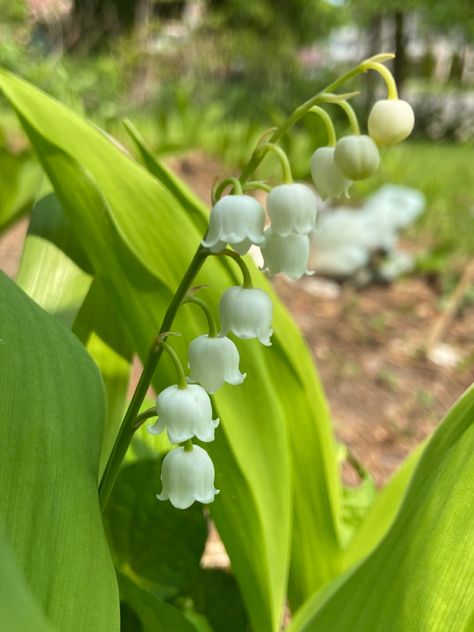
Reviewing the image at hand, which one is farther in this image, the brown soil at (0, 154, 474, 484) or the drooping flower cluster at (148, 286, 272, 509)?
the brown soil at (0, 154, 474, 484)

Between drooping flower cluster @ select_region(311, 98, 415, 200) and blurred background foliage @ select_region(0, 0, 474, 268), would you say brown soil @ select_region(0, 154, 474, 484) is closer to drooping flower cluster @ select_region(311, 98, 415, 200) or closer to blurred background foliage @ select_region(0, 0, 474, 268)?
drooping flower cluster @ select_region(311, 98, 415, 200)

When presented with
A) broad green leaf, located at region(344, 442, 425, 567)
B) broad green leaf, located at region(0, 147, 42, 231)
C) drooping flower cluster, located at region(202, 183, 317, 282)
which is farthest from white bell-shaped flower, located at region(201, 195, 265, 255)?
broad green leaf, located at region(0, 147, 42, 231)

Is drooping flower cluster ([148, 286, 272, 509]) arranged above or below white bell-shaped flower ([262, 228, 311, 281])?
below

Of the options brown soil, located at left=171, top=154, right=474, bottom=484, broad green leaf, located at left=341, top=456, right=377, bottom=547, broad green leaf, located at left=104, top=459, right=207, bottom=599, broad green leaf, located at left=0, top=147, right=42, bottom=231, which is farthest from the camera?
brown soil, located at left=171, top=154, right=474, bottom=484

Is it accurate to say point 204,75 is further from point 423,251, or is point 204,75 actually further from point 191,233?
point 191,233

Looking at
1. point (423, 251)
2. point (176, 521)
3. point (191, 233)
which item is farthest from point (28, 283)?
point (423, 251)

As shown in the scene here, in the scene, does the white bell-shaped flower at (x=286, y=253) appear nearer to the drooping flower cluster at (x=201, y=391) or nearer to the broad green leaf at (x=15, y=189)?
the drooping flower cluster at (x=201, y=391)

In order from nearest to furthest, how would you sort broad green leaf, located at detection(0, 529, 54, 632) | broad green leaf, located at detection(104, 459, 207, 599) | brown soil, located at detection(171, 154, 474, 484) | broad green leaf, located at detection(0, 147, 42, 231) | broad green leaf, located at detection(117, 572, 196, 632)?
broad green leaf, located at detection(0, 529, 54, 632) < broad green leaf, located at detection(117, 572, 196, 632) < broad green leaf, located at detection(104, 459, 207, 599) < broad green leaf, located at detection(0, 147, 42, 231) < brown soil, located at detection(171, 154, 474, 484)
